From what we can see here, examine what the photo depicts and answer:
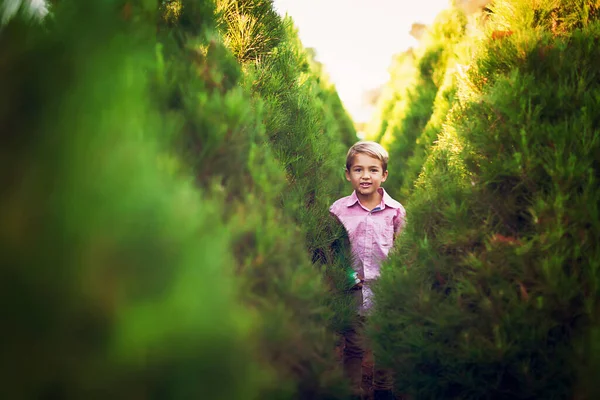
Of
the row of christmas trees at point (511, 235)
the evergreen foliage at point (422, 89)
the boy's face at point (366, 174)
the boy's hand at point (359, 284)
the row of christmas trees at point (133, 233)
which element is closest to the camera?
the row of christmas trees at point (133, 233)

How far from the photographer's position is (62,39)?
113 cm

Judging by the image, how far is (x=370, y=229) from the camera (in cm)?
328

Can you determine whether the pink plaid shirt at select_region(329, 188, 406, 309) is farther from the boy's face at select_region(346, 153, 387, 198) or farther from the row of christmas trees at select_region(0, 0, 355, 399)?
the row of christmas trees at select_region(0, 0, 355, 399)

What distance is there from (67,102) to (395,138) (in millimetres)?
6116

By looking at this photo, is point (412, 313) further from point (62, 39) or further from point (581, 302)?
point (62, 39)

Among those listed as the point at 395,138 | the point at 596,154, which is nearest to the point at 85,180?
the point at 596,154

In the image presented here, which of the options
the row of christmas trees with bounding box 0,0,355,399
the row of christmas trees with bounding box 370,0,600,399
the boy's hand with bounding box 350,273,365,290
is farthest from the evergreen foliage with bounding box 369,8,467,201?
the row of christmas trees with bounding box 0,0,355,399

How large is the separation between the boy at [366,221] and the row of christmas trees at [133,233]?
167 centimetres

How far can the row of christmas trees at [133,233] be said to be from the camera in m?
0.95

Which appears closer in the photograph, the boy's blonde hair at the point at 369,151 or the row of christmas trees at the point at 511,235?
the row of christmas trees at the point at 511,235

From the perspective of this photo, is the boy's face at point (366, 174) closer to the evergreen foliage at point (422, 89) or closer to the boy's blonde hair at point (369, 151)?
the boy's blonde hair at point (369, 151)

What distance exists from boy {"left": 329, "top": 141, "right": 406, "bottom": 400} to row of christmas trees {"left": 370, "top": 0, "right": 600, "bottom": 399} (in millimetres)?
1139

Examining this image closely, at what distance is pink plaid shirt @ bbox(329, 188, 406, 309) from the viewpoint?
323 centimetres

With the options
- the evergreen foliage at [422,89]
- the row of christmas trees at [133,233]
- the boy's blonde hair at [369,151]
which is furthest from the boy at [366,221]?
the evergreen foliage at [422,89]
